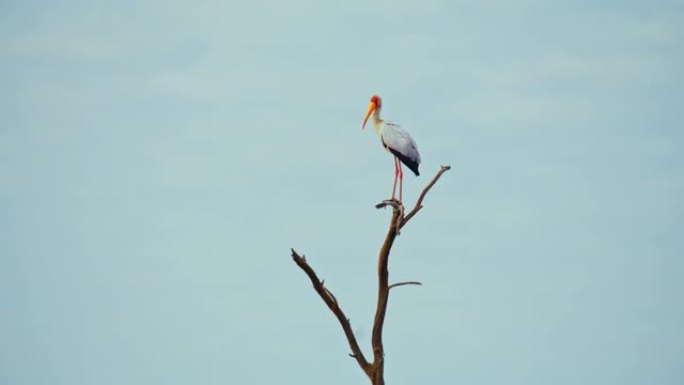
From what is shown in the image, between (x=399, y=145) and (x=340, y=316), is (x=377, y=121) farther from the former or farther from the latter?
(x=340, y=316)

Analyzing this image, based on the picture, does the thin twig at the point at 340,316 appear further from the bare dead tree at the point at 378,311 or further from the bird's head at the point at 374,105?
the bird's head at the point at 374,105

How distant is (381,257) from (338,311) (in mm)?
952

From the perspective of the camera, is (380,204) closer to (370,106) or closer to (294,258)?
(294,258)

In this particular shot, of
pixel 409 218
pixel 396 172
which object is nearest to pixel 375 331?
pixel 409 218

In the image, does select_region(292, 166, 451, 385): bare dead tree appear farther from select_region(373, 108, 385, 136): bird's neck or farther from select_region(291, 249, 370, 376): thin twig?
select_region(373, 108, 385, 136): bird's neck

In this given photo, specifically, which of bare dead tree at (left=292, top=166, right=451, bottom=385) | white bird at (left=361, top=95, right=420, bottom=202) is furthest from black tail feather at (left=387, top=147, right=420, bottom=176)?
bare dead tree at (left=292, top=166, right=451, bottom=385)

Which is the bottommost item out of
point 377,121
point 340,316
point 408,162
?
point 340,316

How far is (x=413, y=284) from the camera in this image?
16312mm

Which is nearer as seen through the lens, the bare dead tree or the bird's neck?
the bare dead tree

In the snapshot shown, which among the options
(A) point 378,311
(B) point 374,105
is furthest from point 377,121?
(A) point 378,311

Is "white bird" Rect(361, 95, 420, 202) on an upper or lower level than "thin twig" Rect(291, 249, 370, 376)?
upper

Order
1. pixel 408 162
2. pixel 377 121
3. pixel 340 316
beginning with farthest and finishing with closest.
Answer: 1. pixel 377 121
2. pixel 408 162
3. pixel 340 316

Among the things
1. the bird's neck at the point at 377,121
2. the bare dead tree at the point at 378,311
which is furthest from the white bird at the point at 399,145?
the bare dead tree at the point at 378,311

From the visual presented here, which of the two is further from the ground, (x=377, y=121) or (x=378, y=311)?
(x=377, y=121)
